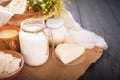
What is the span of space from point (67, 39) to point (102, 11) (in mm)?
737

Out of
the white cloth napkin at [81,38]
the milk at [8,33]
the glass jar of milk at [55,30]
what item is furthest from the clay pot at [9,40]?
the white cloth napkin at [81,38]

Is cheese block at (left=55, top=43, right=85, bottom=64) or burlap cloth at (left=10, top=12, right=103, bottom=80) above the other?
cheese block at (left=55, top=43, right=85, bottom=64)

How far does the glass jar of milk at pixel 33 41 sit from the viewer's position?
758 millimetres

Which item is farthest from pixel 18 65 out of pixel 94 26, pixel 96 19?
pixel 96 19

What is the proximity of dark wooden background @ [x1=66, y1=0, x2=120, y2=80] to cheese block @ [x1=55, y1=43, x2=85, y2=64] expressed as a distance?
0.27 feet

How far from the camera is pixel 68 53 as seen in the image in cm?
83

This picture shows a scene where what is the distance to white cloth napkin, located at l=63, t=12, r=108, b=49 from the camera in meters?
0.97

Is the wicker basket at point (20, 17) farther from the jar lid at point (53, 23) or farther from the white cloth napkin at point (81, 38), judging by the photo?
the white cloth napkin at point (81, 38)

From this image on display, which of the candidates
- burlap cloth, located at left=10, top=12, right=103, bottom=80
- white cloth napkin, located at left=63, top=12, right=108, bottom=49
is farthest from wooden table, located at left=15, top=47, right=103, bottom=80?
white cloth napkin, located at left=63, top=12, right=108, bottom=49

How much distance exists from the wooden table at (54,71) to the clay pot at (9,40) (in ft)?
0.31

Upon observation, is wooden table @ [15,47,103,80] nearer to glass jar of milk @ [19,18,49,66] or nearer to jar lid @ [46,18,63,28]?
glass jar of milk @ [19,18,49,66]

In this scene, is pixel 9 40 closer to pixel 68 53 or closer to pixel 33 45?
pixel 33 45

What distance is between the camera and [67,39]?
3.20 ft

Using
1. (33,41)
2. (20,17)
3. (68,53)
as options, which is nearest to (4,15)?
(20,17)
